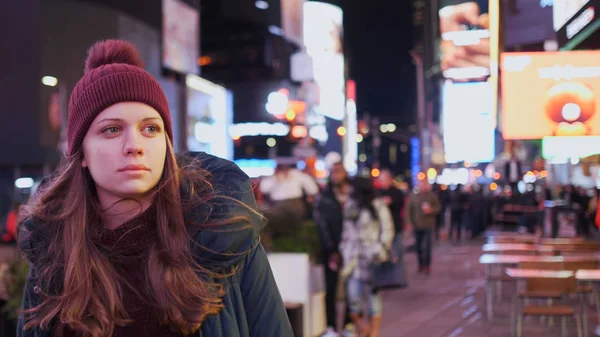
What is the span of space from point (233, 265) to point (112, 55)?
0.68 meters

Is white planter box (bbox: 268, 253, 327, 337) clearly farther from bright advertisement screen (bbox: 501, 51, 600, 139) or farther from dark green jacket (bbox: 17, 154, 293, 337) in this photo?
dark green jacket (bbox: 17, 154, 293, 337)

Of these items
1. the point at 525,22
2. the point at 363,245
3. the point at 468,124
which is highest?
the point at 525,22

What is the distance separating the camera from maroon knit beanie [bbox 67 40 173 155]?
2031 mm

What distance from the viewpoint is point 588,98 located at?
7.39 meters

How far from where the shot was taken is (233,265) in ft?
6.61

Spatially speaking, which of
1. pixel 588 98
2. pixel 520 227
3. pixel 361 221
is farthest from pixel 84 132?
pixel 520 227

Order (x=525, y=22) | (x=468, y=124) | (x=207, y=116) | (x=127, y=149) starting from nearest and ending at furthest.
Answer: (x=127, y=149), (x=525, y=22), (x=468, y=124), (x=207, y=116)

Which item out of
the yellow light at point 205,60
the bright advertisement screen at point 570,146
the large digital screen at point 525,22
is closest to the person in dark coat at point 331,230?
the bright advertisement screen at point 570,146

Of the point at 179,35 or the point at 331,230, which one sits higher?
the point at 179,35

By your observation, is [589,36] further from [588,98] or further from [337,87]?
[337,87]

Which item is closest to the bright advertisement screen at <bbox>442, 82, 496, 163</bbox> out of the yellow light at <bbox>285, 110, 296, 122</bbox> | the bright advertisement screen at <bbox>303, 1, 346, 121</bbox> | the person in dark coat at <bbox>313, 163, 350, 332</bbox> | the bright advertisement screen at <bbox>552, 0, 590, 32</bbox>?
the bright advertisement screen at <bbox>303, 1, 346, 121</bbox>

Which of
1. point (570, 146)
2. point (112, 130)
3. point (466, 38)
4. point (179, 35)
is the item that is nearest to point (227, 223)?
point (112, 130)

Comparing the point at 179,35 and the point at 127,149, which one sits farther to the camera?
the point at 179,35

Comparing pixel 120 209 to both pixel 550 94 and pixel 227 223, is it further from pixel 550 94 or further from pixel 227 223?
pixel 550 94
